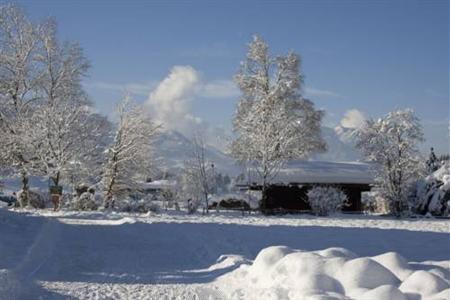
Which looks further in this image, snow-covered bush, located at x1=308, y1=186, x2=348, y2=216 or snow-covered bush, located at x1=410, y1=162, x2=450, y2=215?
snow-covered bush, located at x1=308, y1=186, x2=348, y2=216

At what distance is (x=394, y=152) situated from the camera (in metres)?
32.4

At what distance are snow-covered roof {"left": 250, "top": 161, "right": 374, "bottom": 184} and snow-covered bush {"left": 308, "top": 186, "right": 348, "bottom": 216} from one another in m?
3.58

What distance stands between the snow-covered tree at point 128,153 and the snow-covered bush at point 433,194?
15.4 metres

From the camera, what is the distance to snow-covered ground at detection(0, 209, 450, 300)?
780cm

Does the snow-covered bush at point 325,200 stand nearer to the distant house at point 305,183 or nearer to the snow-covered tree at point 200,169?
the distant house at point 305,183

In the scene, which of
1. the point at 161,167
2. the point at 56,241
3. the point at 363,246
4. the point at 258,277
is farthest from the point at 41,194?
the point at 258,277

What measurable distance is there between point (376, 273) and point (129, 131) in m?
28.1

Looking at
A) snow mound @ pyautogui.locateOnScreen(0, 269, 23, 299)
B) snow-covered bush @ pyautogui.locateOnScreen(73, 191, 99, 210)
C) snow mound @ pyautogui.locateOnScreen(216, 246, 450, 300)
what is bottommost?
snow mound @ pyautogui.locateOnScreen(0, 269, 23, 299)

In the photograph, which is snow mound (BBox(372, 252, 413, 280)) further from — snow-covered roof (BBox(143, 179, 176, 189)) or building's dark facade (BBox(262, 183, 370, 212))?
snow-covered roof (BBox(143, 179, 176, 189))

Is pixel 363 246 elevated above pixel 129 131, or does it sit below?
below

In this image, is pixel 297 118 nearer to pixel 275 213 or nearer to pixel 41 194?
pixel 275 213

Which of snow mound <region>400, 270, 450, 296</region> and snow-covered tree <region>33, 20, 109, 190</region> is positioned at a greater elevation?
snow-covered tree <region>33, 20, 109, 190</region>

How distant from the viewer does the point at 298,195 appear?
115 ft

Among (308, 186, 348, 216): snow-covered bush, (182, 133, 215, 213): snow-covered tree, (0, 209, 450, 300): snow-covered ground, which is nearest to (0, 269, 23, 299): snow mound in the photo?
(0, 209, 450, 300): snow-covered ground
